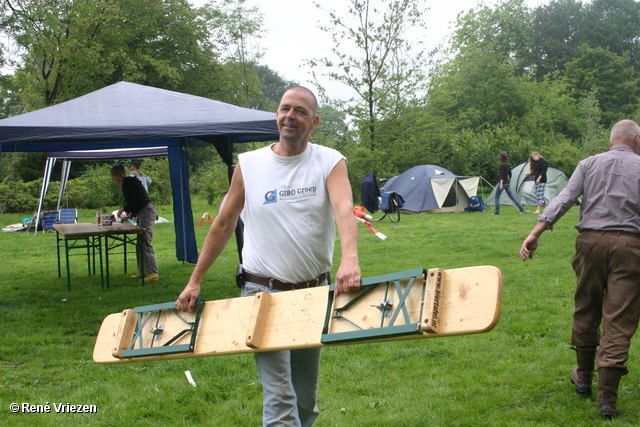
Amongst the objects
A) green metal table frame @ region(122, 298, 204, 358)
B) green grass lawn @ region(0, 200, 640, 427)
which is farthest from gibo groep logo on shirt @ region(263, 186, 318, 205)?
green grass lawn @ region(0, 200, 640, 427)

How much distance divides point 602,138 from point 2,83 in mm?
30639

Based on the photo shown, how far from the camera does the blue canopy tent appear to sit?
7.05 m

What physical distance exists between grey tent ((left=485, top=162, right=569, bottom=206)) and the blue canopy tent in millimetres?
13895

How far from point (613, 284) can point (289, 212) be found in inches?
92.1

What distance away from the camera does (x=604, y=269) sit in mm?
3898

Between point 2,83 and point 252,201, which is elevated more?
point 2,83

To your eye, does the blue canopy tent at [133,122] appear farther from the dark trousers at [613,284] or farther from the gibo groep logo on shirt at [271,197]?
the gibo groep logo on shirt at [271,197]

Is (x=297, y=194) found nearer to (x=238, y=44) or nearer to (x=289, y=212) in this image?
(x=289, y=212)

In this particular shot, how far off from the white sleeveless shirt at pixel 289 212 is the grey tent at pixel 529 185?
1825 cm

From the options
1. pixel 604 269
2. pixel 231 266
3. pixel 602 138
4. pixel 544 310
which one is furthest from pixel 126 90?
pixel 602 138

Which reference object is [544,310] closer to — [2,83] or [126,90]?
[126,90]

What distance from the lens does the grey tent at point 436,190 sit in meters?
19.7

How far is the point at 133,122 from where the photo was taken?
735 centimetres

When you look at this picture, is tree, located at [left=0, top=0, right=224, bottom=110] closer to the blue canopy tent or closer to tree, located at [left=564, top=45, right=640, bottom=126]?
the blue canopy tent
